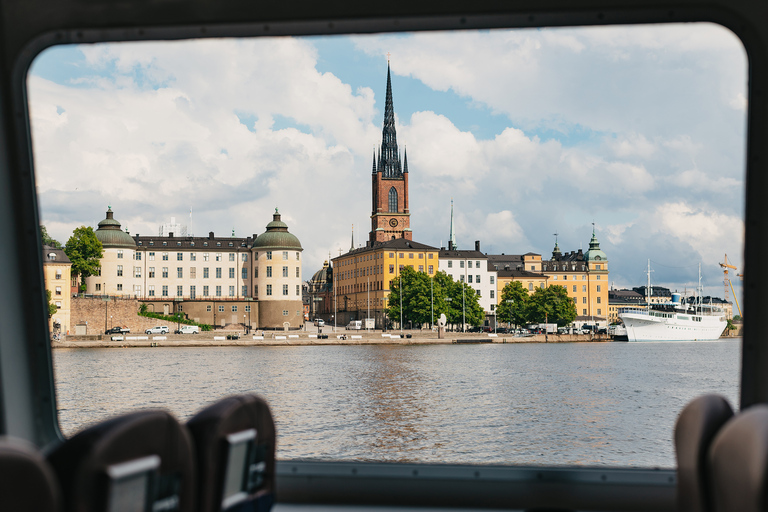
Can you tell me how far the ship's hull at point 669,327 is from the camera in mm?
79250

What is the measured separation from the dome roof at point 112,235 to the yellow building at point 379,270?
3154 cm

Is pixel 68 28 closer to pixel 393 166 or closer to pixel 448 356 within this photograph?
pixel 448 356

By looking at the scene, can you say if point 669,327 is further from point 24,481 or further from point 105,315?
point 24,481

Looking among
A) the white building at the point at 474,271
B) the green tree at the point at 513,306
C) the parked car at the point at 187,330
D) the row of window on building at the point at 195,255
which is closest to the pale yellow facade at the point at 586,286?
the white building at the point at 474,271

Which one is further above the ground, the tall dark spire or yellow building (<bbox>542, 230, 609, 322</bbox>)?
the tall dark spire

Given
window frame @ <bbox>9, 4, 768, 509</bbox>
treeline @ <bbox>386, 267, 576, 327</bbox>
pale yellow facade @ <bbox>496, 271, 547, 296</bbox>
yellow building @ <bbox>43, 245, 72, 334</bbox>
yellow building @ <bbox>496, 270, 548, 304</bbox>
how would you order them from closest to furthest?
window frame @ <bbox>9, 4, 768, 509</bbox>, yellow building @ <bbox>43, 245, 72, 334</bbox>, treeline @ <bbox>386, 267, 576, 327</bbox>, pale yellow facade @ <bbox>496, 271, 547, 296</bbox>, yellow building @ <bbox>496, 270, 548, 304</bbox>

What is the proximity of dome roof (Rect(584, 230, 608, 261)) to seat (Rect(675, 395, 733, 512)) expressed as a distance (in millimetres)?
120686

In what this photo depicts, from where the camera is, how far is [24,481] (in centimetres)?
163

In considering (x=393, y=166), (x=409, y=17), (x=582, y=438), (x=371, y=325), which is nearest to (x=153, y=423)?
(x=409, y=17)


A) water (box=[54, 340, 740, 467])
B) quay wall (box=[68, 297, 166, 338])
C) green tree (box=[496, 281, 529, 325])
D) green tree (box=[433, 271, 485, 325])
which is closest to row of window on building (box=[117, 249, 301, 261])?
quay wall (box=[68, 297, 166, 338])

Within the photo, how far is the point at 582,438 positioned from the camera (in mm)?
18703

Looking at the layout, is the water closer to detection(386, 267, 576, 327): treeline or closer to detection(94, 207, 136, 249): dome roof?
detection(386, 267, 576, 327): treeline

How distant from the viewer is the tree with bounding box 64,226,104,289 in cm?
6100

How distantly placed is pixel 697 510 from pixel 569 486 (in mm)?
1239
